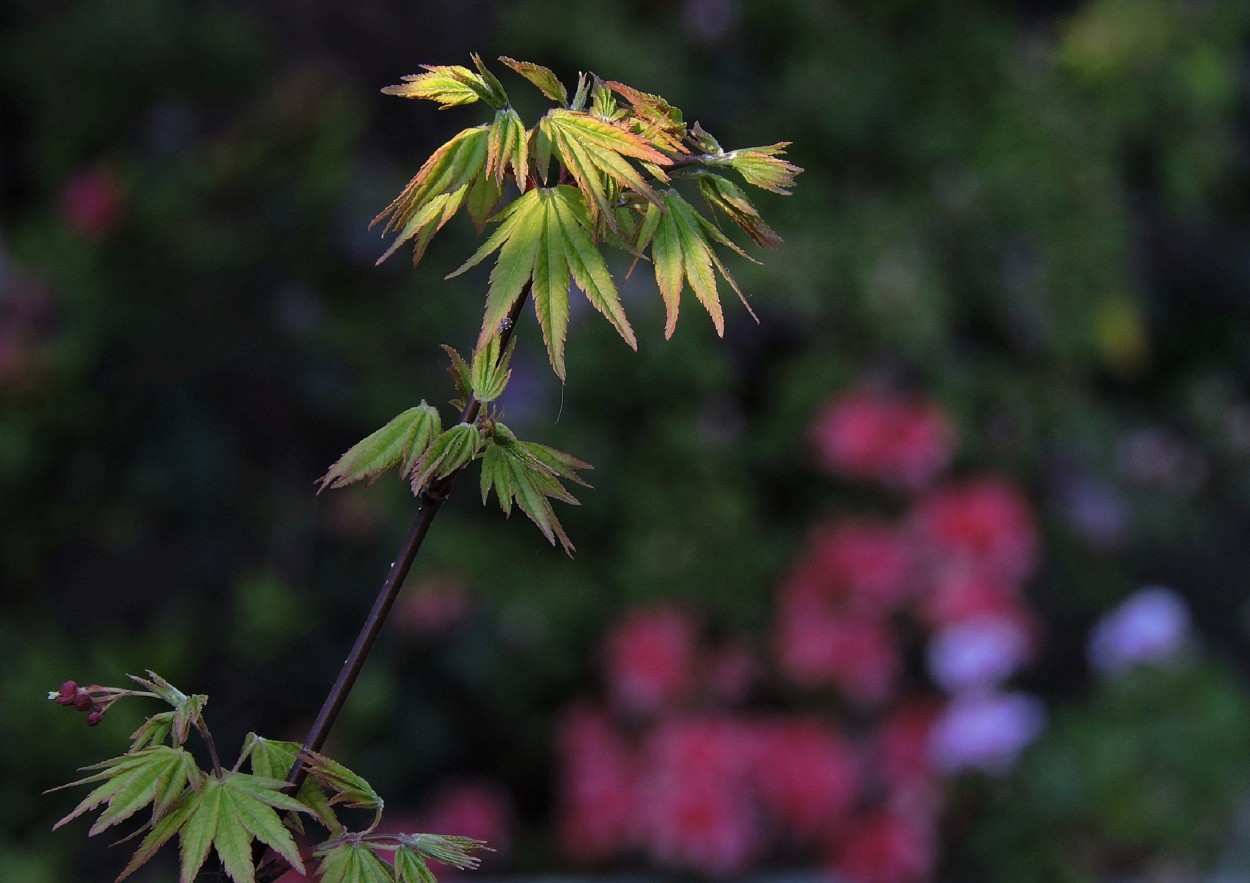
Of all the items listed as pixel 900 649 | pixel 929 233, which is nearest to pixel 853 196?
pixel 929 233


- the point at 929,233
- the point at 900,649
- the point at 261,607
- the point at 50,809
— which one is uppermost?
the point at 929,233

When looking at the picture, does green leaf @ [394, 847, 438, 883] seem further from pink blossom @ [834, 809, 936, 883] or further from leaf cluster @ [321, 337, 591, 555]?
pink blossom @ [834, 809, 936, 883]

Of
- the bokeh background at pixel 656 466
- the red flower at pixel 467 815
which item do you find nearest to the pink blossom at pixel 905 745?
the bokeh background at pixel 656 466

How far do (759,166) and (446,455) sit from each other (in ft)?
0.59

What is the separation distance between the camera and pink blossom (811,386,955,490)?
3.18m

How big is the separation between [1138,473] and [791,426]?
55.0 inches

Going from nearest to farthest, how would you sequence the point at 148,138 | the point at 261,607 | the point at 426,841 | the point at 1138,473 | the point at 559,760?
the point at 426,841 < the point at 261,607 < the point at 559,760 < the point at 148,138 < the point at 1138,473

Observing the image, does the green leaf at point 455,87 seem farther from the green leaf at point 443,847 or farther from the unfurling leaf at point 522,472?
the green leaf at point 443,847

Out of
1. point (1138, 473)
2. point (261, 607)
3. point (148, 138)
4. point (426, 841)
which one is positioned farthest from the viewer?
point (1138, 473)

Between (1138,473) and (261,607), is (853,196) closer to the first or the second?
(1138,473)

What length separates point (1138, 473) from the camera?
169 inches

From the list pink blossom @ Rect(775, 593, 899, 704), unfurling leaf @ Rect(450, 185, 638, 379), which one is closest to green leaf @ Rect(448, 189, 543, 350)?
unfurling leaf @ Rect(450, 185, 638, 379)

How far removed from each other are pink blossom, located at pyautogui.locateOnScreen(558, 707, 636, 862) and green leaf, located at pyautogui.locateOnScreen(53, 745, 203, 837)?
2.39 m

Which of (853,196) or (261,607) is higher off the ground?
(853,196)
